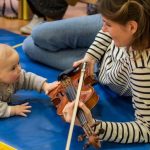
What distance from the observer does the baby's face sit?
3.68ft

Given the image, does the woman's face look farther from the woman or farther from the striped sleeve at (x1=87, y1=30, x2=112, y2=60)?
the striped sleeve at (x1=87, y1=30, x2=112, y2=60)

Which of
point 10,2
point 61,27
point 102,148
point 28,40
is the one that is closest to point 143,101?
point 102,148

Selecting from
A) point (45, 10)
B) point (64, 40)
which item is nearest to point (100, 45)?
point (64, 40)

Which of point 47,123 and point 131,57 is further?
point 47,123

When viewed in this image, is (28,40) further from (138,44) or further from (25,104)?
(138,44)

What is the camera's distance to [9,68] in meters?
1.14

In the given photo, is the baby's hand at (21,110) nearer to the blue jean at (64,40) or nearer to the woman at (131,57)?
the woman at (131,57)

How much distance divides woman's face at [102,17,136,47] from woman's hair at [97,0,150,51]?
15mm

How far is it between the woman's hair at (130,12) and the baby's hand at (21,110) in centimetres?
45

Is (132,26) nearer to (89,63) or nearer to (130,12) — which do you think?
(130,12)

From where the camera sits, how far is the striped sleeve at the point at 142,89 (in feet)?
3.29

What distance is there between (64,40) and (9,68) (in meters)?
0.43

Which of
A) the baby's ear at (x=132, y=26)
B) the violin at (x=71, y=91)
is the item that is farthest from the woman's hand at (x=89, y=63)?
the baby's ear at (x=132, y=26)

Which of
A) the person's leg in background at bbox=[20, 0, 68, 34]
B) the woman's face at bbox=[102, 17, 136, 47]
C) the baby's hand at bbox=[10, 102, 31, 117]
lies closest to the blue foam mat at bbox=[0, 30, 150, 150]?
the baby's hand at bbox=[10, 102, 31, 117]
